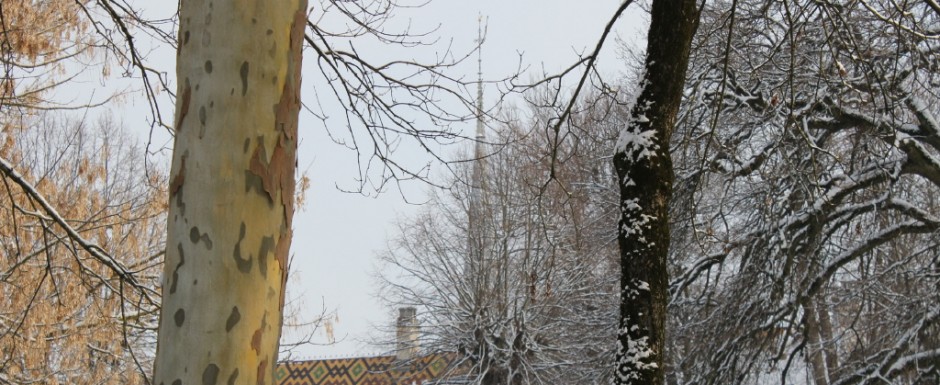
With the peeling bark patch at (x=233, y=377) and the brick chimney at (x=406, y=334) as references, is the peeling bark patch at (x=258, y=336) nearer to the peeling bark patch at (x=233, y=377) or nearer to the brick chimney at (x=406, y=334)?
the peeling bark patch at (x=233, y=377)

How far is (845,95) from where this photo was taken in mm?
10039

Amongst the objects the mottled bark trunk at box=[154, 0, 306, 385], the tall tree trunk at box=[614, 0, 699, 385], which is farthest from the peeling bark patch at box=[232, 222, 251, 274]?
the tall tree trunk at box=[614, 0, 699, 385]

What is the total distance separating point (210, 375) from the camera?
2336 millimetres

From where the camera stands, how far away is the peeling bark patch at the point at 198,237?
2400mm

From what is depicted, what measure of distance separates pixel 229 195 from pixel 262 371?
0.45 metres

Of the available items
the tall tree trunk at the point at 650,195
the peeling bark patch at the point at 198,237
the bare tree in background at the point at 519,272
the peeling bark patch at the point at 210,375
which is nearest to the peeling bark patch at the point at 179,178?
the peeling bark patch at the point at 198,237

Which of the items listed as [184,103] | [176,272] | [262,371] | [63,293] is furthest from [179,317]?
[63,293]

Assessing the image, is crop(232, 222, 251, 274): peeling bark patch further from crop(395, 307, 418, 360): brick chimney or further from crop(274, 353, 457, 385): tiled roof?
crop(395, 307, 418, 360): brick chimney

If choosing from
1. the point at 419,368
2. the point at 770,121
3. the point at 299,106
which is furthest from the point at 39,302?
the point at 419,368

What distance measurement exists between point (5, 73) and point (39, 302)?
2.26 meters

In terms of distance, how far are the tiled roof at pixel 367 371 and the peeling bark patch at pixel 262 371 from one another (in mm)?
17322

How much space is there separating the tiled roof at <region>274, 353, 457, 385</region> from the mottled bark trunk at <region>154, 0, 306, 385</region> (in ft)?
56.8

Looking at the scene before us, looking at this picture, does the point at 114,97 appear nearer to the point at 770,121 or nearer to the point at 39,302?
the point at 39,302

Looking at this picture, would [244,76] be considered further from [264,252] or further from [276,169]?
[264,252]
